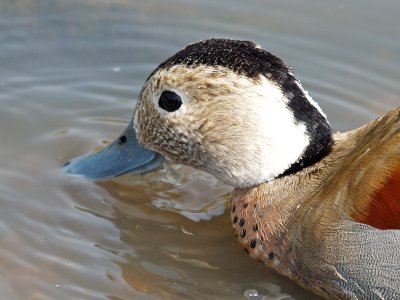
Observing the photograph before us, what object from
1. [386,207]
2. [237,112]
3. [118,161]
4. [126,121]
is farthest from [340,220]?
[126,121]

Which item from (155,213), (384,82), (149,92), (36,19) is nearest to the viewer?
(149,92)

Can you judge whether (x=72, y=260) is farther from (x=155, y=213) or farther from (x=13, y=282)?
(x=155, y=213)

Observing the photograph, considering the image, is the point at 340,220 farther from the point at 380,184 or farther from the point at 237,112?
the point at 237,112

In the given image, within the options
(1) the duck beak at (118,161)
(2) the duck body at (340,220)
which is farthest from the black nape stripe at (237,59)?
(1) the duck beak at (118,161)

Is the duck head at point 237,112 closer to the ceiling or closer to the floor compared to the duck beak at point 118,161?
closer to the ceiling

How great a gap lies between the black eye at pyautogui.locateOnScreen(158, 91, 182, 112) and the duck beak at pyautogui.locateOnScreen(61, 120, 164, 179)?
0.51 m

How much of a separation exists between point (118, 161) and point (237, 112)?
43.4 inches

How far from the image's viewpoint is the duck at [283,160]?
453 cm

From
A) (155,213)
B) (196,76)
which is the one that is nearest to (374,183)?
(196,76)

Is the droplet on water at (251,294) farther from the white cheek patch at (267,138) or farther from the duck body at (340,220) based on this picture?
the white cheek patch at (267,138)

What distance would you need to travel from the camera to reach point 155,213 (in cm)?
578

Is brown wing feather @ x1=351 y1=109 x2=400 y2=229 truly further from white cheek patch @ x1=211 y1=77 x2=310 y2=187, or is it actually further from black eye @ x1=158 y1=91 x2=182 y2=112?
black eye @ x1=158 y1=91 x2=182 y2=112

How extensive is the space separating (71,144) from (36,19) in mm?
1718

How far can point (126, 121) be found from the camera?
6586mm
